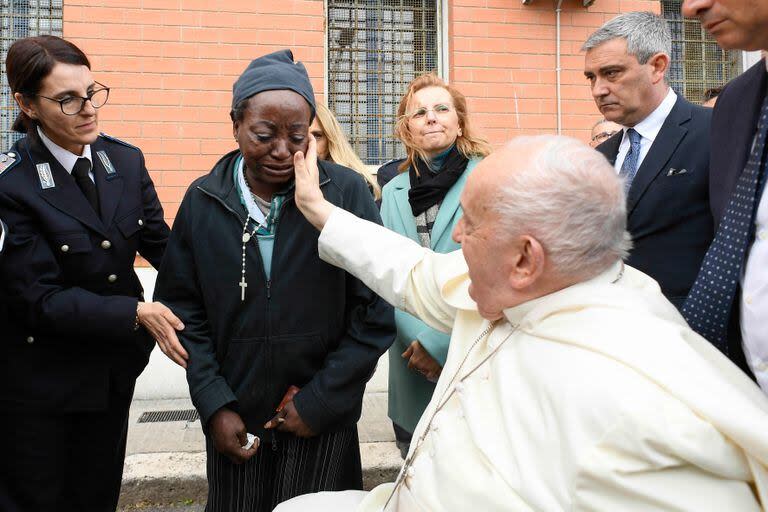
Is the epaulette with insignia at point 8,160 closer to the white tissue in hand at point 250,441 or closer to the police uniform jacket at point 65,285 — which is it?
the police uniform jacket at point 65,285

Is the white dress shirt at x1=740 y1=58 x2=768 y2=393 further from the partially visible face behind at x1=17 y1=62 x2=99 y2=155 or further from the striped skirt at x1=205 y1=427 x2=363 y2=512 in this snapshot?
Answer: the partially visible face behind at x1=17 y1=62 x2=99 y2=155

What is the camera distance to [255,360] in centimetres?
215

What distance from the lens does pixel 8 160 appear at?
2533 mm

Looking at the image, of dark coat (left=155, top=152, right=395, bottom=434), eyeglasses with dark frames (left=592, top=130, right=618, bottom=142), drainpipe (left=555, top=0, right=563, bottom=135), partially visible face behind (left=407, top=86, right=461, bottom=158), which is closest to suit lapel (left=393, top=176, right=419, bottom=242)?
partially visible face behind (left=407, top=86, right=461, bottom=158)

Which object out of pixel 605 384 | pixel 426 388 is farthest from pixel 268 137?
pixel 426 388

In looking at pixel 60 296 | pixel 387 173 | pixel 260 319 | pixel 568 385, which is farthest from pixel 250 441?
pixel 387 173

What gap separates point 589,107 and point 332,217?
4.72 meters

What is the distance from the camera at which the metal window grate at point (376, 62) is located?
243 inches

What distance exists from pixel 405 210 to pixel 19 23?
4.45 meters

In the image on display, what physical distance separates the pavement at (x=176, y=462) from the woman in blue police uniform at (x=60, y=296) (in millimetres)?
1273

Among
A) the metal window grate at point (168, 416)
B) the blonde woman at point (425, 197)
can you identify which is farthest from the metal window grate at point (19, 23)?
the blonde woman at point (425, 197)

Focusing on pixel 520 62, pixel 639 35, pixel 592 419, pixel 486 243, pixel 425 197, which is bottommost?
pixel 592 419

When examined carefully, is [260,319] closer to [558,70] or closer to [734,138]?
[734,138]

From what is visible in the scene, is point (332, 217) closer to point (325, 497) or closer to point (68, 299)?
point (325, 497)
